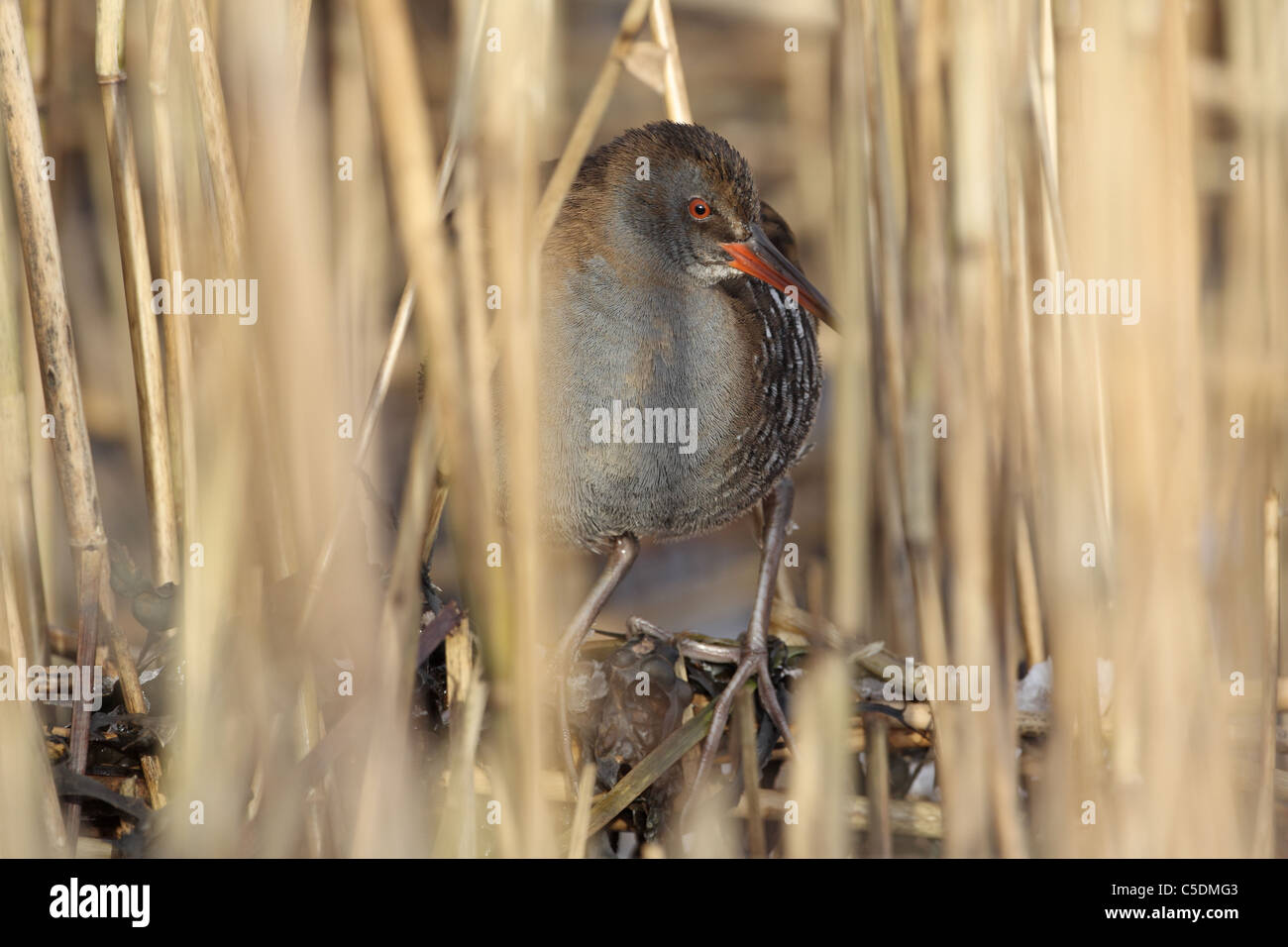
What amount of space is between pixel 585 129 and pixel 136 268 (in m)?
0.61

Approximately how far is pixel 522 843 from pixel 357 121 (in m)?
1.14

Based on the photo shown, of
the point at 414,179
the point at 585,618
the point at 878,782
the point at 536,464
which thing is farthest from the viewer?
the point at 585,618

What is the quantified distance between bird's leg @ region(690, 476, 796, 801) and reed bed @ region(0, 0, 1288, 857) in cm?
4

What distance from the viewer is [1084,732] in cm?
128

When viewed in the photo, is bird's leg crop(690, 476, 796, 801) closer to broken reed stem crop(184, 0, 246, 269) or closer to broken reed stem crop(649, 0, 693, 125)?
broken reed stem crop(649, 0, 693, 125)

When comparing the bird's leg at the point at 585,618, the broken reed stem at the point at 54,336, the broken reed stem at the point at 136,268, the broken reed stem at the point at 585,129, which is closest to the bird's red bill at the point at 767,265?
the broken reed stem at the point at 585,129

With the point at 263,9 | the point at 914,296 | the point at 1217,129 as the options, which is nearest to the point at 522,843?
the point at 914,296

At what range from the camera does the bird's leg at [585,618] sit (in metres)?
1.59

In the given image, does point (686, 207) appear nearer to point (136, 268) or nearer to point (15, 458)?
point (136, 268)

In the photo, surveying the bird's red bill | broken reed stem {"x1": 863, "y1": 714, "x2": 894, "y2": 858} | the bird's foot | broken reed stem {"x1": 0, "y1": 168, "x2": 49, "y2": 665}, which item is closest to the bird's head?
the bird's red bill

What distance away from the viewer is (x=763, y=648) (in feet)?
5.83

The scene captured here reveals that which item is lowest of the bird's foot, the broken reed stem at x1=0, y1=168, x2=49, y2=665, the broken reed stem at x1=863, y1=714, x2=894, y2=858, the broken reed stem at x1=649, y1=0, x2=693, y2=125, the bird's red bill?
the broken reed stem at x1=863, y1=714, x2=894, y2=858

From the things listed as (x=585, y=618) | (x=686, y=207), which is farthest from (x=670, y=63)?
(x=585, y=618)

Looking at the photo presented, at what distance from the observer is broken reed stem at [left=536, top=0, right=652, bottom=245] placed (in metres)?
1.29
